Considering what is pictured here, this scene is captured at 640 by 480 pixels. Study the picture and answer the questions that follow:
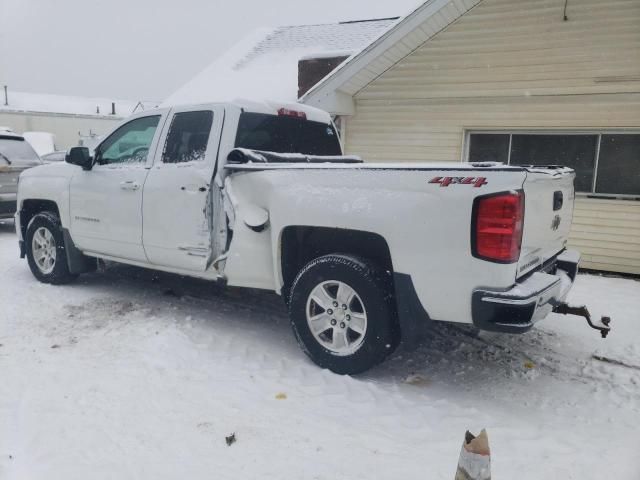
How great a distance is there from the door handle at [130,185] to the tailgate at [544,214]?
3.53 m

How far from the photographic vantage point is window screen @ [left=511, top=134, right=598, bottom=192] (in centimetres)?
801

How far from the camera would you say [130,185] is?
503cm

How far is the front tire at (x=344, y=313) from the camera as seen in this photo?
363cm

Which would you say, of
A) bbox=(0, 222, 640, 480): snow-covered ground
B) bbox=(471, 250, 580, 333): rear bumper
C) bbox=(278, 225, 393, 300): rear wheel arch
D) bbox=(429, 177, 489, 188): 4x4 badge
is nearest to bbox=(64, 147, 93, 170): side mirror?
bbox=(0, 222, 640, 480): snow-covered ground

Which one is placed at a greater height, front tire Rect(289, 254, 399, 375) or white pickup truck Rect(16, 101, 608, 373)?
white pickup truck Rect(16, 101, 608, 373)

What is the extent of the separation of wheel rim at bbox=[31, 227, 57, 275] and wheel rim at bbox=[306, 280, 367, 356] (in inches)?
146

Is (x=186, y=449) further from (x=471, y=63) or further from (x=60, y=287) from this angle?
(x=471, y=63)

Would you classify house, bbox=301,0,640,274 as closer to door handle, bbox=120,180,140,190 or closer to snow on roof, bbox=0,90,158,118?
door handle, bbox=120,180,140,190

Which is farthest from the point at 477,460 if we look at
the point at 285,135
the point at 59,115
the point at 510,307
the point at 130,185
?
the point at 59,115

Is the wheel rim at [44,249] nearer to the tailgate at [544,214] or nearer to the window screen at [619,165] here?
the tailgate at [544,214]

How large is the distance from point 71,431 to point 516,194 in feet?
9.78

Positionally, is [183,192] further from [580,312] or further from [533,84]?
[533,84]

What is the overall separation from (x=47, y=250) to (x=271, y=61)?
408 inches

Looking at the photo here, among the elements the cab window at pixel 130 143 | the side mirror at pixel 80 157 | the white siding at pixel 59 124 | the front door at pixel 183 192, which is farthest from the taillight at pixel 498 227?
the white siding at pixel 59 124
